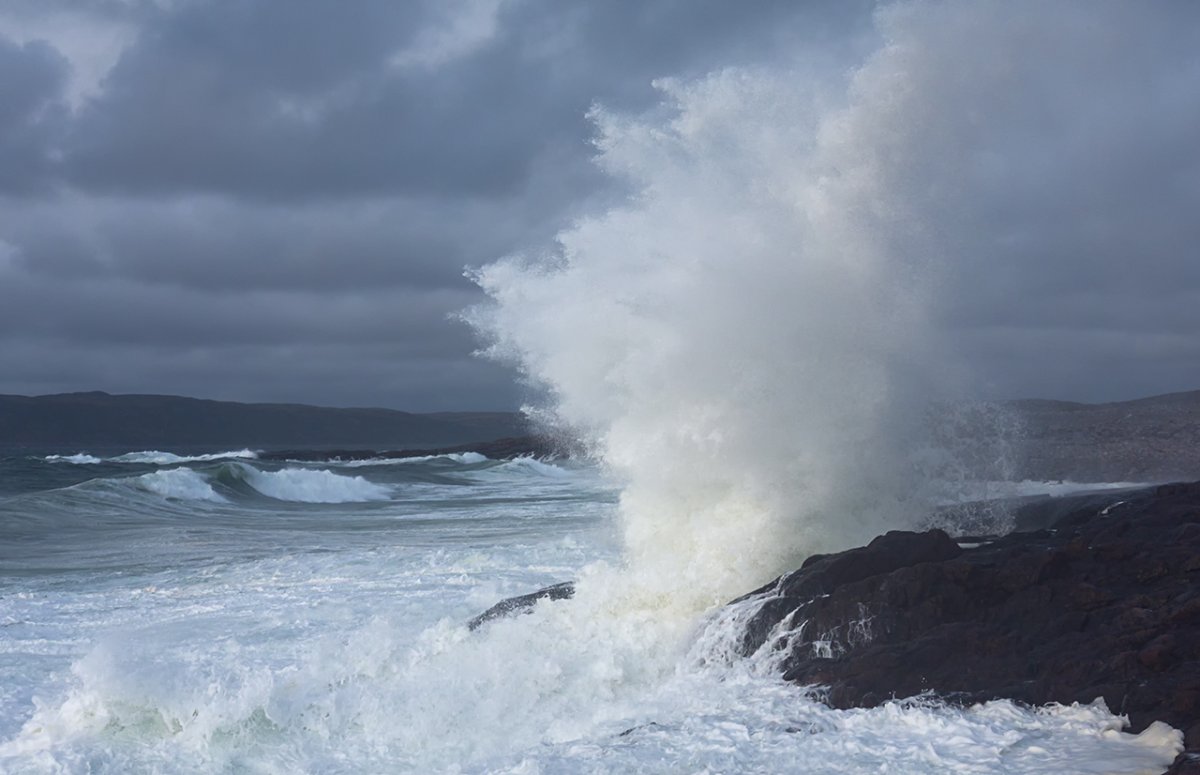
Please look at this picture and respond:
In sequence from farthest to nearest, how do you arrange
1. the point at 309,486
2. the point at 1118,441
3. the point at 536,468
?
1. the point at 536,468
2. the point at 309,486
3. the point at 1118,441

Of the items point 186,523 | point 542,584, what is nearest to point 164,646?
point 542,584

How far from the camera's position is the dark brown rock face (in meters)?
5.82

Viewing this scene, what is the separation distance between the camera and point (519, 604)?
31.6ft

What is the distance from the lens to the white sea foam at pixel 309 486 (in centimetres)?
3278

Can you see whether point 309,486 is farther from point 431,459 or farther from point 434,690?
point 434,690

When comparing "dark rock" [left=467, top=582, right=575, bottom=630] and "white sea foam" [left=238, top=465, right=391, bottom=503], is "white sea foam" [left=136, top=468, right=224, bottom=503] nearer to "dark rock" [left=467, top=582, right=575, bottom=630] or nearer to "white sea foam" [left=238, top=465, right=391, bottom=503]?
"white sea foam" [left=238, top=465, right=391, bottom=503]

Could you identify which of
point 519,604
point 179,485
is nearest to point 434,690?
point 519,604

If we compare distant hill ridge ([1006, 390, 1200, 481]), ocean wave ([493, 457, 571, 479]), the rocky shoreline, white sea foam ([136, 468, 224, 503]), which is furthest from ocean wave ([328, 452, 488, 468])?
the rocky shoreline

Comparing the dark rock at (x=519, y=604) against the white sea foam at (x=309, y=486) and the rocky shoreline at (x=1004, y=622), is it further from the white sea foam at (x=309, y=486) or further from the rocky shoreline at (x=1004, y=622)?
the white sea foam at (x=309, y=486)

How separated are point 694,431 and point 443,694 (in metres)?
4.11

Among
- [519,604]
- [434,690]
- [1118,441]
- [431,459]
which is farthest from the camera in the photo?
[431,459]

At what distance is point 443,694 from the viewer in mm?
7332

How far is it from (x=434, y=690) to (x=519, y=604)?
2275 mm

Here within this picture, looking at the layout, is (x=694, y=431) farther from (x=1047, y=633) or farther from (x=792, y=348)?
(x=1047, y=633)
